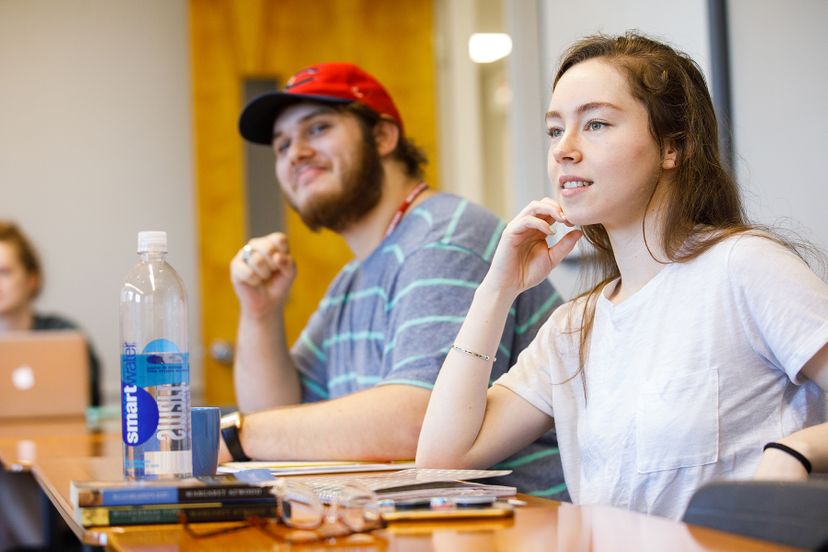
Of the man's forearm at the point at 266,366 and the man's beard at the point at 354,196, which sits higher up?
the man's beard at the point at 354,196

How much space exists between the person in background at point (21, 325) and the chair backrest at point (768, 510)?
2890 millimetres

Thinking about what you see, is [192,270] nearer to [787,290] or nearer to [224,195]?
[224,195]

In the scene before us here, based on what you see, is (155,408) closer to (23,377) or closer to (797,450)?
(797,450)

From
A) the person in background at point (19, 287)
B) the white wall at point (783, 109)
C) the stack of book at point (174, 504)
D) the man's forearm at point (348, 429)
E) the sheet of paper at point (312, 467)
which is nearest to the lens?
the stack of book at point (174, 504)

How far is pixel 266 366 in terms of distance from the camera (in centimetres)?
218

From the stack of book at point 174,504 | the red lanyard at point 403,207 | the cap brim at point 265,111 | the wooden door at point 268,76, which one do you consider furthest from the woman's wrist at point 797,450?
the wooden door at point 268,76

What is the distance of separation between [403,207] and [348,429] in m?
A: 0.57

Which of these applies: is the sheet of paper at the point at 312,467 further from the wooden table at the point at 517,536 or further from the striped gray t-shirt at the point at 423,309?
the wooden table at the point at 517,536

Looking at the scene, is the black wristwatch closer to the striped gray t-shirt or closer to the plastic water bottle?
the striped gray t-shirt

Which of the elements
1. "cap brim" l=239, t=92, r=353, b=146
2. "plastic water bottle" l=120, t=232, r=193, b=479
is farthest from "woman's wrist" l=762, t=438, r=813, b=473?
"cap brim" l=239, t=92, r=353, b=146

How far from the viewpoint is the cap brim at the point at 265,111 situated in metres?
2.11

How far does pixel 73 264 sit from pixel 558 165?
3.34 m

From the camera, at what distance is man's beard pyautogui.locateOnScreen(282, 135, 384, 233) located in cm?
211

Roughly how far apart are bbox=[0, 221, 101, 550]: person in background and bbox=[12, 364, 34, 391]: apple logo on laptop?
0.56m
